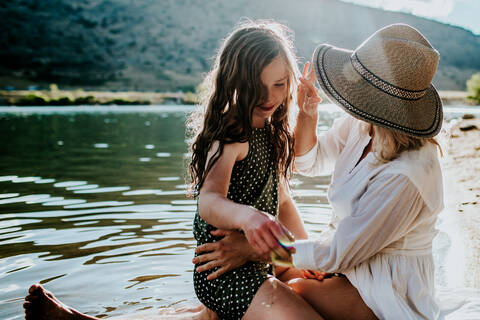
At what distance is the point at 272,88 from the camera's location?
2596mm

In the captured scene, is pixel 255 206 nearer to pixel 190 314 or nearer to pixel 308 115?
pixel 308 115

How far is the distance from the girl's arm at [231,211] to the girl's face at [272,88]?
0.97ft

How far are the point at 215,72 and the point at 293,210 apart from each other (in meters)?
1.08

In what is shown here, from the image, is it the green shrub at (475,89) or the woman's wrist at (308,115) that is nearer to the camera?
the woman's wrist at (308,115)

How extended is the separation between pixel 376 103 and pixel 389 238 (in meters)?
0.62

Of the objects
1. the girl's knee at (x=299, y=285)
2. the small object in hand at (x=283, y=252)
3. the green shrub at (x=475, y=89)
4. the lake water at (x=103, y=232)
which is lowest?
the green shrub at (x=475, y=89)

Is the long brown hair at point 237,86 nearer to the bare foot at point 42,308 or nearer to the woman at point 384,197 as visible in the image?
the woman at point 384,197

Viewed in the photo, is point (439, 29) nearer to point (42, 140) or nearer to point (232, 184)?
point (42, 140)

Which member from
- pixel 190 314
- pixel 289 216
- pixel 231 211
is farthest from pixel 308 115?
pixel 190 314

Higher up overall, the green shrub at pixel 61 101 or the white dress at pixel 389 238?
the white dress at pixel 389 238

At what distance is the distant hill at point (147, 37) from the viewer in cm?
7858

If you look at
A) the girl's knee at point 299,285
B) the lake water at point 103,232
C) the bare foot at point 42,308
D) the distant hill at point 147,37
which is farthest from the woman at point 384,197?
the distant hill at point 147,37

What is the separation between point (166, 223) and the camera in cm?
543

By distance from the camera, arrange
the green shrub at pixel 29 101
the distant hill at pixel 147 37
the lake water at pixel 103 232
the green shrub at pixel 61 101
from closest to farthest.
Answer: the lake water at pixel 103 232 → the green shrub at pixel 29 101 → the green shrub at pixel 61 101 → the distant hill at pixel 147 37
